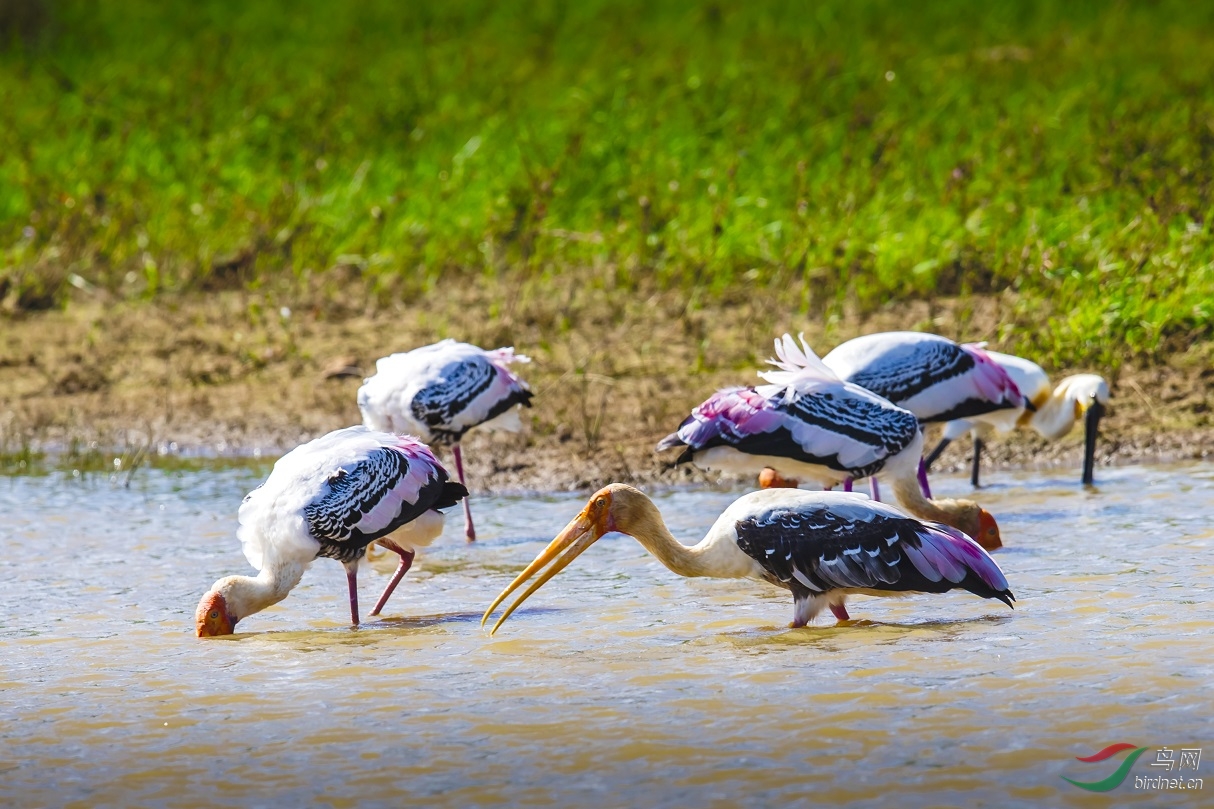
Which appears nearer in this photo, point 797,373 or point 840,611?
point 840,611

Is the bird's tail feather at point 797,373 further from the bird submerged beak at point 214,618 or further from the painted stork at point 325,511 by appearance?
the bird submerged beak at point 214,618

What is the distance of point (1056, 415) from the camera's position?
8484 millimetres

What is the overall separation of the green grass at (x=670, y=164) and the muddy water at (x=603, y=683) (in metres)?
3.38

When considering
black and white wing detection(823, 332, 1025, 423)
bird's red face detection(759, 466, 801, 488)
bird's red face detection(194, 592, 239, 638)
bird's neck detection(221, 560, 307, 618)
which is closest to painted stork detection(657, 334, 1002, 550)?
bird's red face detection(759, 466, 801, 488)

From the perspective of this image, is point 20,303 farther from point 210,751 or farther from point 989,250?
point 210,751

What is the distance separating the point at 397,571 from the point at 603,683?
1683 millimetres

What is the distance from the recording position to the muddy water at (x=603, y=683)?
410 cm

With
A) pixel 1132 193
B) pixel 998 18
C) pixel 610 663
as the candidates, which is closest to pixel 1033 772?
pixel 610 663

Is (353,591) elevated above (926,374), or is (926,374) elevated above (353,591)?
(926,374)

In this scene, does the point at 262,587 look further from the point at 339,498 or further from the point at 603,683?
the point at 603,683

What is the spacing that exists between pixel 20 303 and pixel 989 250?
588 centimetres

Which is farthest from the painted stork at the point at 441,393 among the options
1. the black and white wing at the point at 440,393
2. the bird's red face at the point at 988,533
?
the bird's red face at the point at 988,533

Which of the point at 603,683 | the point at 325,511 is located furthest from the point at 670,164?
the point at 603,683

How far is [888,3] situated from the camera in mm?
17609
